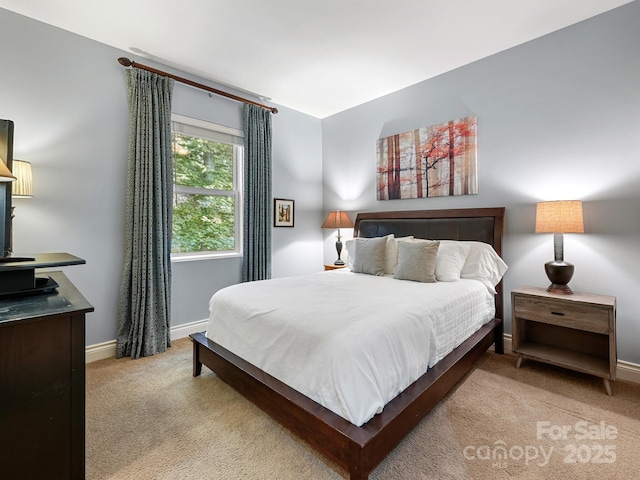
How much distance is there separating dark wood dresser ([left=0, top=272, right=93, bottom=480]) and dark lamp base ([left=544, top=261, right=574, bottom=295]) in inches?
120

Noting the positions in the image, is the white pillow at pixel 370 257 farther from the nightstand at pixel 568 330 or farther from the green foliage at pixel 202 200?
the green foliage at pixel 202 200

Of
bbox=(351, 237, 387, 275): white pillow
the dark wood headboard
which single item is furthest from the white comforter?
the dark wood headboard

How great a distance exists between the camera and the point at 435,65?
310 cm

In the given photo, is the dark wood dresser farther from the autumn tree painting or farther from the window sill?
the autumn tree painting

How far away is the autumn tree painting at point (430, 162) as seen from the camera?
3.12 m

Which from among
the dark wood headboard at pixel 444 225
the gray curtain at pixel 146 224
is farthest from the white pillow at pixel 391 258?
the gray curtain at pixel 146 224

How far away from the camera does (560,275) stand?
2.39 m

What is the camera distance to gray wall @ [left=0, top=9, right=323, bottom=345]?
2.34m

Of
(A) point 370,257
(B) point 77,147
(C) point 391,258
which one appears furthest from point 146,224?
(C) point 391,258

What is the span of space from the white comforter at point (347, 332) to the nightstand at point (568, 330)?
39cm

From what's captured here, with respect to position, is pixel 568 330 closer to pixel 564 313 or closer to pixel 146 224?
pixel 564 313

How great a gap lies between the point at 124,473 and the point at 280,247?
2.88m

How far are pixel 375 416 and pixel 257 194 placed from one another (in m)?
2.86

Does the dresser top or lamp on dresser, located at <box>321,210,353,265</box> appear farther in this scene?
lamp on dresser, located at <box>321,210,353,265</box>
